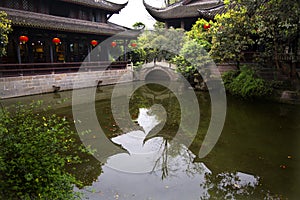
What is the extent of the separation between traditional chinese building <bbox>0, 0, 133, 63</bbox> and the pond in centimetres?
736

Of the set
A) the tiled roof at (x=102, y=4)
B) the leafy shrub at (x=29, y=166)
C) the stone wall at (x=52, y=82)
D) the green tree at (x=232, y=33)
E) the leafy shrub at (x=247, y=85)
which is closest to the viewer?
the leafy shrub at (x=29, y=166)

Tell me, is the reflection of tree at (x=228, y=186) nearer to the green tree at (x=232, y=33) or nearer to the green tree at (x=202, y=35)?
the green tree at (x=232, y=33)

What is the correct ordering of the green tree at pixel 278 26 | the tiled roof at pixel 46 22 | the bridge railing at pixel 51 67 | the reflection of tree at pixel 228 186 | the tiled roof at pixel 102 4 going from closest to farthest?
the reflection of tree at pixel 228 186 < the green tree at pixel 278 26 < the tiled roof at pixel 46 22 < the bridge railing at pixel 51 67 < the tiled roof at pixel 102 4

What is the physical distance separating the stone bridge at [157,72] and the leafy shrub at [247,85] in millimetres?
5710

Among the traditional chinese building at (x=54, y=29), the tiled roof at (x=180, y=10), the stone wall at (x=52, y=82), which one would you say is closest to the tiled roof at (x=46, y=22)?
the traditional chinese building at (x=54, y=29)

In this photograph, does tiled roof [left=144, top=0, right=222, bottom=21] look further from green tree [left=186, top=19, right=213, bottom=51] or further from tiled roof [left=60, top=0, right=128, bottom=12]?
green tree [left=186, top=19, right=213, bottom=51]

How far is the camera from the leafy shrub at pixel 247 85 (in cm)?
966

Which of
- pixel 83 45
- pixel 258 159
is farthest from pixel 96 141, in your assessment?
pixel 83 45

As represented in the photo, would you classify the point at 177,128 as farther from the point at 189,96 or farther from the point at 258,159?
the point at 189,96

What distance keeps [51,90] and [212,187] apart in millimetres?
11310

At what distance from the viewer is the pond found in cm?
343

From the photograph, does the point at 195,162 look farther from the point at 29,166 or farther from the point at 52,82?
the point at 52,82

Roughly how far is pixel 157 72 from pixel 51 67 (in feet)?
25.9

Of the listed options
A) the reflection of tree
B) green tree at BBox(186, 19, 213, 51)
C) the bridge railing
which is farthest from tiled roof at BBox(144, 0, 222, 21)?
the reflection of tree
